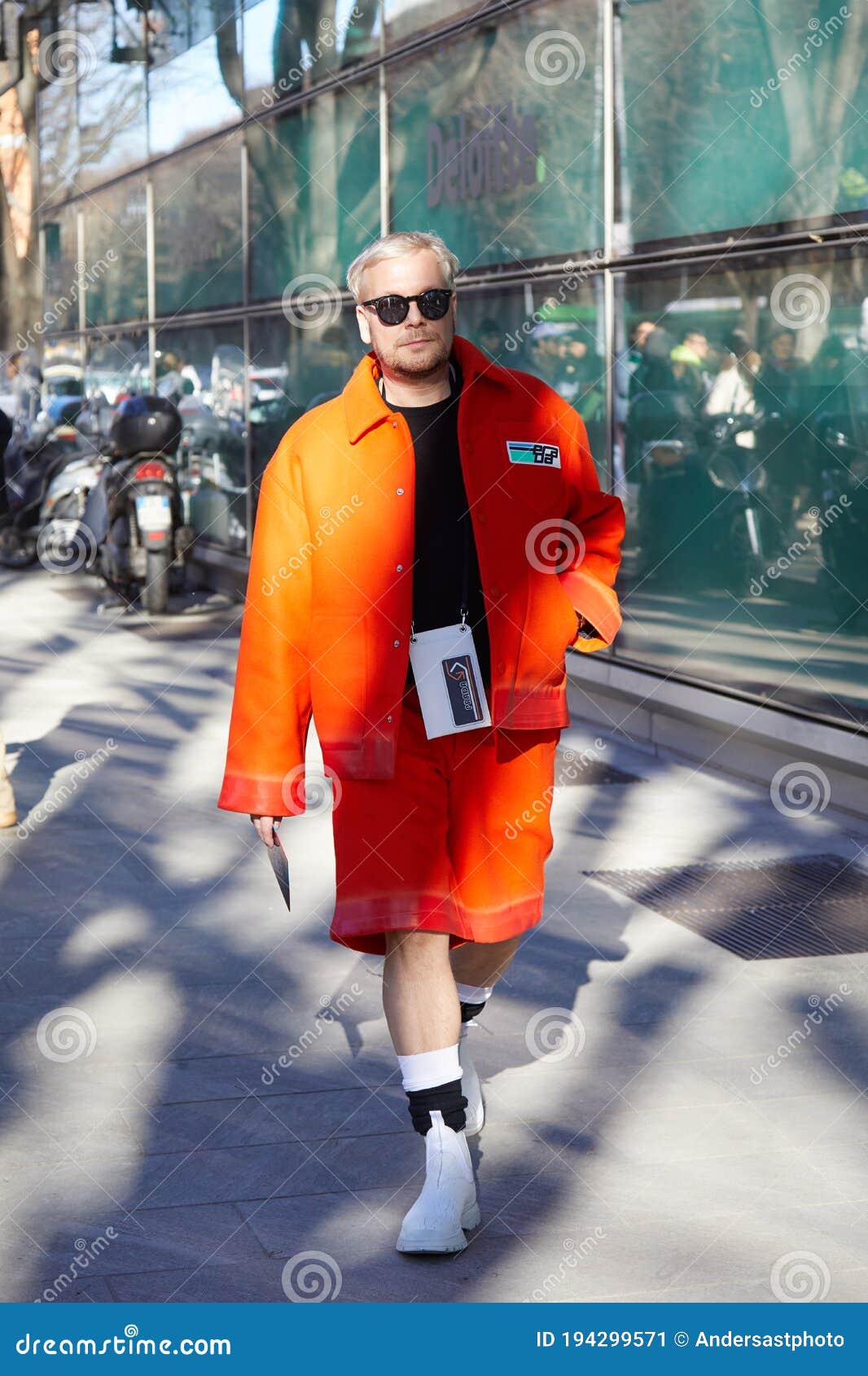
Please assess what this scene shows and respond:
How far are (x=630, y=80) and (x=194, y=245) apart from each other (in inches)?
354

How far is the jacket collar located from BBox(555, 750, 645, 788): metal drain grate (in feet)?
14.5

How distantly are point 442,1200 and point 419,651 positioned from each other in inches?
42.5

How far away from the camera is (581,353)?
10.3 metres

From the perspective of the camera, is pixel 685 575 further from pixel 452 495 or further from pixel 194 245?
pixel 194 245

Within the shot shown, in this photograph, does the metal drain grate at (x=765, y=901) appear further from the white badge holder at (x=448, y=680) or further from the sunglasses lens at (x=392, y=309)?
the sunglasses lens at (x=392, y=309)

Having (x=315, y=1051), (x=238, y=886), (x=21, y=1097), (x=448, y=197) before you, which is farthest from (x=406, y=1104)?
(x=448, y=197)

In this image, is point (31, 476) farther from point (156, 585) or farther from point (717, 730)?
point (717, 730)

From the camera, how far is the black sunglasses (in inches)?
147

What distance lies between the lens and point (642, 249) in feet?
31.5

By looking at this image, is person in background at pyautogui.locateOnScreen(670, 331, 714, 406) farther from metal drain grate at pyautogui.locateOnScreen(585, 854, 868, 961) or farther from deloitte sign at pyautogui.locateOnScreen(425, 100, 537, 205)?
metal drain grate at pyautogui.locateOnScreen(585, 854, 868, 961)

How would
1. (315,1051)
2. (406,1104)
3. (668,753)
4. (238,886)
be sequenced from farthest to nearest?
(668,753), (238,886), (315,1051), (406,1104)

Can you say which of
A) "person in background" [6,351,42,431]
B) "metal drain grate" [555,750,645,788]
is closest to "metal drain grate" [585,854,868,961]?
"metal drain grate" [555,750,645,788]

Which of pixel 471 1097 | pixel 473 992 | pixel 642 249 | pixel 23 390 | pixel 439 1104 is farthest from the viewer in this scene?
pixel 23 390

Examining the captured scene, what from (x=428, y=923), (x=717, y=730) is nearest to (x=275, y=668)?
(x=428, y=923)
